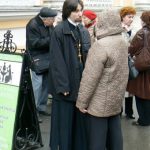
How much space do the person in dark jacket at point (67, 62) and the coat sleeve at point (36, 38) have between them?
1445mm

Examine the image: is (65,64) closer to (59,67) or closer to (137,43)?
(59,67)

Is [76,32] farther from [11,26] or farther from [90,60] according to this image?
[11,26]

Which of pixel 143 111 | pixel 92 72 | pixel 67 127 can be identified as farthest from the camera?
pixel 143 111

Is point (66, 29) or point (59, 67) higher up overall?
point (66, 29)

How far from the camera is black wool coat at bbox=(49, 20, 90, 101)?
14.4 ft

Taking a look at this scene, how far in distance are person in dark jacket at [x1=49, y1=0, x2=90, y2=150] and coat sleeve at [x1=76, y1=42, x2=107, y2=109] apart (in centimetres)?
36

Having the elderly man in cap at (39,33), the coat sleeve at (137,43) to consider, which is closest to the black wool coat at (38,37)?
the elderly man in cap at (39,33)

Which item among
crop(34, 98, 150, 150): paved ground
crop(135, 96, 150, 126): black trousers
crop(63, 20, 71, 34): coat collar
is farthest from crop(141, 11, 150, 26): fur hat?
crop(63, 20, 71, 34): coat collar

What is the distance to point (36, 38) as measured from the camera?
6043mm

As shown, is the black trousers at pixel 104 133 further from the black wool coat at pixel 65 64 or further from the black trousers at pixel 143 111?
the black trousers at pixel 143 111

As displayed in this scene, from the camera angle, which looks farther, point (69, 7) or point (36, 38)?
point (36, 38)

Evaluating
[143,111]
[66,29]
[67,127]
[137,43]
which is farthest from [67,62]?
[143,111]

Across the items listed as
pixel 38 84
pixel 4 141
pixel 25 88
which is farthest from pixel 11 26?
pixel 4 141

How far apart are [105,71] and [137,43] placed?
195cm
